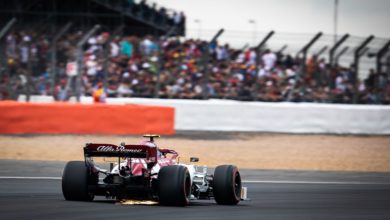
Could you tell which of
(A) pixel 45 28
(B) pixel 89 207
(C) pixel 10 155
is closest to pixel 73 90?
(A) pixel 45 28

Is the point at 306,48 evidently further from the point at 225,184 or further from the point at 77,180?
the point at 77,180

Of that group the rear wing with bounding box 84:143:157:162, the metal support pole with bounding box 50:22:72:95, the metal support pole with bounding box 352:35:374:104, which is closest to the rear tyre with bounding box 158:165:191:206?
the rear wing with bounding box 84:143:157:162

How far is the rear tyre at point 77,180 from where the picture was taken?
1029cm

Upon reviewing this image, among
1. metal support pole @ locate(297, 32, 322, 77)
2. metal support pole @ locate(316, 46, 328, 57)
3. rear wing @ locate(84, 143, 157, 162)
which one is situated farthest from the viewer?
metal support pole @ locate(316, 46, 328, 57)

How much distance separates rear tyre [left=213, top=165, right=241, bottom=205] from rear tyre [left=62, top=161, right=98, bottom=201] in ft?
4.96

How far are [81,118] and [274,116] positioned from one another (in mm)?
5954

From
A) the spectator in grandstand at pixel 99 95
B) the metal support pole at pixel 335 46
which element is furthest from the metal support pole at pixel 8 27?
the metal support pole at pixel 335 46

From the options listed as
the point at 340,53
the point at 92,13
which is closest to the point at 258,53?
the point at 340,53

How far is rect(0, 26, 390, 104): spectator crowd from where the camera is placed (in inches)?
958

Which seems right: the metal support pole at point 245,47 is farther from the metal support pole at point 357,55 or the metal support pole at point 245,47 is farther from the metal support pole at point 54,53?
the metal support pole at point 54,53

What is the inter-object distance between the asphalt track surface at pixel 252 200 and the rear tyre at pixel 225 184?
5.6 inches

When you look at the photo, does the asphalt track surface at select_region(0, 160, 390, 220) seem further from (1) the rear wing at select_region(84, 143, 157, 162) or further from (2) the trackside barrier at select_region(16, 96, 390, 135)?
(2) the trackside barrier at select_region(16, 96, 390, 135)

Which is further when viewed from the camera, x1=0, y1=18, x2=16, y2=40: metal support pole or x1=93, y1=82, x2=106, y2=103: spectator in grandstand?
x1=0, y1=18, x2=16, y2=40: metal support pole

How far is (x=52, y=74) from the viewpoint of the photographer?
2442cm
